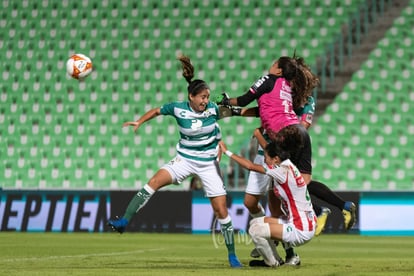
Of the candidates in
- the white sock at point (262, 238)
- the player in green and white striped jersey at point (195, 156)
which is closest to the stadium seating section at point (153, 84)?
the player in green and white striped jersey at point (195, 156)

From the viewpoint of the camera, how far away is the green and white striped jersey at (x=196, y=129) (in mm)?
9664

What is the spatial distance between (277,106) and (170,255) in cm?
318

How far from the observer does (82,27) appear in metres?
22.8

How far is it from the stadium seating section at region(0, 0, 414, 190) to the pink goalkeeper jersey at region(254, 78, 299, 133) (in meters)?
9.85

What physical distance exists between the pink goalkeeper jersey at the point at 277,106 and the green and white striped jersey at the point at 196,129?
53 centimetres

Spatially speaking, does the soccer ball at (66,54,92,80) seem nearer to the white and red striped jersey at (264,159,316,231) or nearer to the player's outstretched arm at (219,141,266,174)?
the player's outstretched arm at (219,141,266,174)

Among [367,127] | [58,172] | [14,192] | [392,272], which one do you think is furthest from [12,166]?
[392,272]

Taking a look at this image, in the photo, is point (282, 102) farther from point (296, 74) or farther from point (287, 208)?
point (287, 208)

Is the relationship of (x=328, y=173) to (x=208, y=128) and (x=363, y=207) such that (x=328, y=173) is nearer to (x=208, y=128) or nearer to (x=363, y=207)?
(x=363, y=207)

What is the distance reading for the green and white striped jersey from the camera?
31.7ft

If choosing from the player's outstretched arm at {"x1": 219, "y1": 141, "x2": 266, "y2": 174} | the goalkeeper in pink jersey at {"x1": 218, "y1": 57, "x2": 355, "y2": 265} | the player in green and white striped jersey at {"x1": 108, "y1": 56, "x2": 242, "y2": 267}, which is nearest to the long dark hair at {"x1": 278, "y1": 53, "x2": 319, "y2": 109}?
the goalkeeper in pink jersey at {"x1": 218, "y1": 57, "x2": 355, "y2": 265}

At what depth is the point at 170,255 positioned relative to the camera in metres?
11.8

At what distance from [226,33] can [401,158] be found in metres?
5.38

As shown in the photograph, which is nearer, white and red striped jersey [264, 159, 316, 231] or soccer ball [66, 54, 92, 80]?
white and red striped jersey [264, 159, 316, 231]
